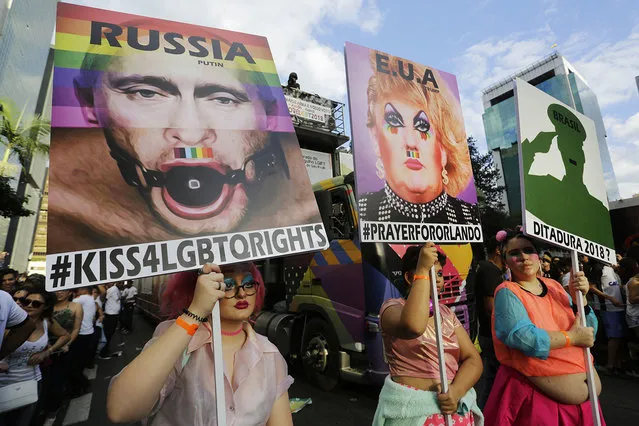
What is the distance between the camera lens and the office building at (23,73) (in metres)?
33.2

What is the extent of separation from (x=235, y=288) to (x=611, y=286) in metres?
6.47

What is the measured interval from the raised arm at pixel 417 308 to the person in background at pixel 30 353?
313 cm

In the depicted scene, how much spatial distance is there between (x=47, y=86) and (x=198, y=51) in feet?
267

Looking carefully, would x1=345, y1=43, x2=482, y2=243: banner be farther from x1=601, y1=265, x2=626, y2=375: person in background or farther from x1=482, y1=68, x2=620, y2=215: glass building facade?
x1=482, y1=68, x2=620, y2=215: glass building facade

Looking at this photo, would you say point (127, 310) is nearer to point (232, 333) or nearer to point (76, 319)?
point (76, 319)

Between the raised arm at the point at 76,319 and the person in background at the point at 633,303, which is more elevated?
the raised arm at the point at 76,319

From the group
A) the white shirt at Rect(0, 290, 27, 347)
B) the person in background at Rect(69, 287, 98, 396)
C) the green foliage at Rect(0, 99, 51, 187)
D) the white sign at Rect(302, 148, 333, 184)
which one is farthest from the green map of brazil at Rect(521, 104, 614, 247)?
the green foliage at Rect(0, 99, 51, 187)

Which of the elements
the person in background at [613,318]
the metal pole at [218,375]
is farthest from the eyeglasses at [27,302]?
the person in background at [613,318]

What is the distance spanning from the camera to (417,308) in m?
1.73

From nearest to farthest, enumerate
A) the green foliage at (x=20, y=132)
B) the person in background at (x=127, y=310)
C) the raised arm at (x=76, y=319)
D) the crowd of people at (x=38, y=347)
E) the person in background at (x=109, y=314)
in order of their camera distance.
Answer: the crowd of people at (x=38, y=347) → the raised arm at (x=76, y=319) → the person in background at (x=109, y=314) → the person in background at (x=127, y=310) → the green foliage at (x=20, y=132)

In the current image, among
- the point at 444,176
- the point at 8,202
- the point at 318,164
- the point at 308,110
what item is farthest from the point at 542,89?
the point at 444,176

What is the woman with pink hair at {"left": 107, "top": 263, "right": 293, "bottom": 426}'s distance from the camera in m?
1.11

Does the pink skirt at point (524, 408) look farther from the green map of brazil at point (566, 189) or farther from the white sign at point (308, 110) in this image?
the white sign at point (308, 110)

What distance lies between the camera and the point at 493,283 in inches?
134
